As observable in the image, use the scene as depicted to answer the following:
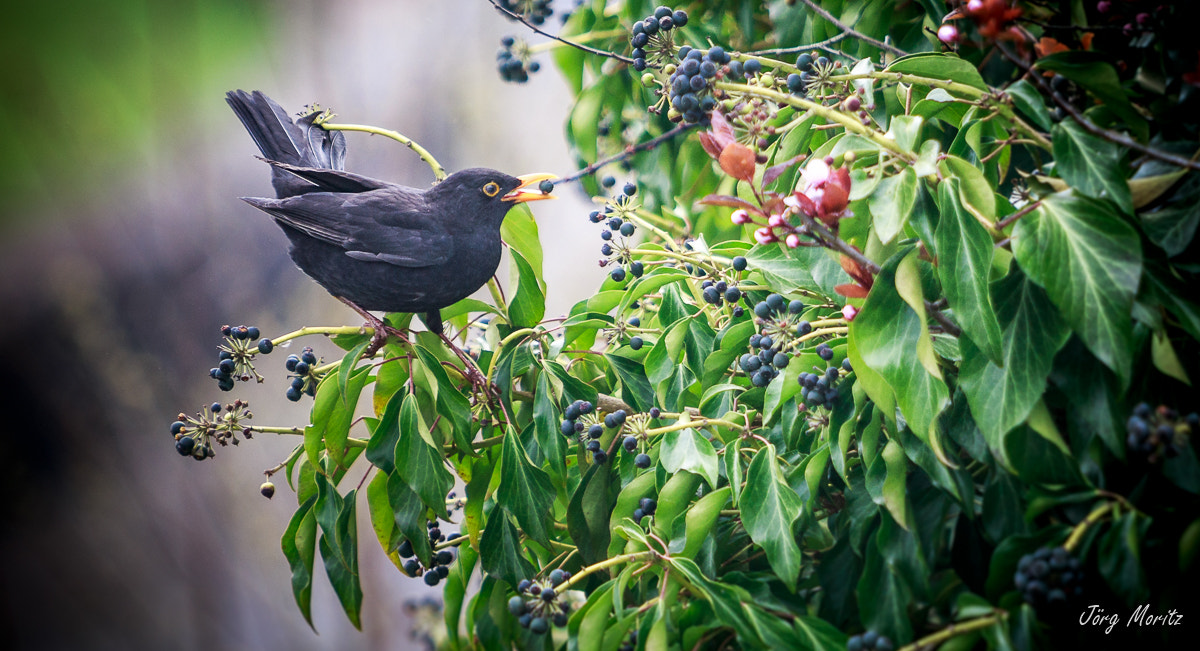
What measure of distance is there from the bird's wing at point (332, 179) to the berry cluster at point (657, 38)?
40cm

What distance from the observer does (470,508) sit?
0.94m

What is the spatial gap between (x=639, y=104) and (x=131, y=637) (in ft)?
4.26

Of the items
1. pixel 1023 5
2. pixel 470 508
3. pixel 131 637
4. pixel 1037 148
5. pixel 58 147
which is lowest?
pixel 131 637

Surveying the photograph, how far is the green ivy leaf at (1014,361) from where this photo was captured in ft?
1.91

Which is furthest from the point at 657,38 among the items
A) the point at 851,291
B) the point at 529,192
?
the point at 851,291

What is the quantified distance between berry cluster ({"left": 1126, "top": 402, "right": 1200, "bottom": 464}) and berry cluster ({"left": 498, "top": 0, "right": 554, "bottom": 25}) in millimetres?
875

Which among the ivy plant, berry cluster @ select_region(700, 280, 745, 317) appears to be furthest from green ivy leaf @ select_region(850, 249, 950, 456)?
berry cluster @ select_region(700, 280, 745, 317)

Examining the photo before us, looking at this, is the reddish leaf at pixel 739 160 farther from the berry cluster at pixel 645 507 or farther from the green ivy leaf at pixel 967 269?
the berry cluster at pixel 645 507

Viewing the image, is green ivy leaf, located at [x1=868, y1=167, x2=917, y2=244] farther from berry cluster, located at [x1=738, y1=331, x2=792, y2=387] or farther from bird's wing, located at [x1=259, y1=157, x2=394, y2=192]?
bird's wing, located at [x1=259, y1=157, x2=394, y2=192]

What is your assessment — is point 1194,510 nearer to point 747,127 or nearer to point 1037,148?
point 1037,148

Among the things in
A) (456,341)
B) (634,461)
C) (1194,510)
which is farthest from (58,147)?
(1194,510)

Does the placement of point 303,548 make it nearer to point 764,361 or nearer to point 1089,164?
point 764,361

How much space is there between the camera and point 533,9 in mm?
1087

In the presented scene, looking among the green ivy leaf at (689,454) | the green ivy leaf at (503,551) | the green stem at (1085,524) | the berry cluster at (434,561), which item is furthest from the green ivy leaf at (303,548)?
the green stem at (1085,524)
